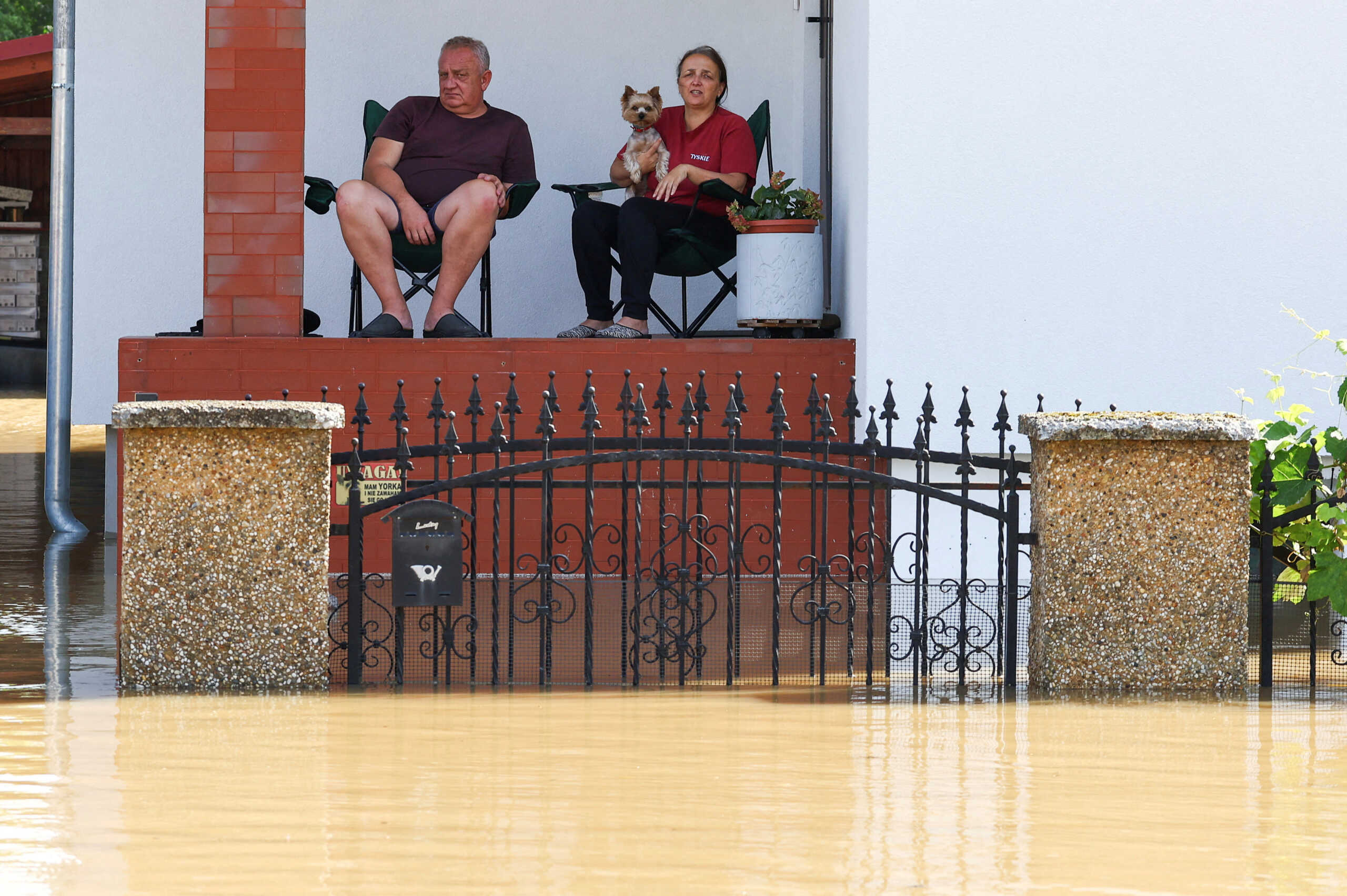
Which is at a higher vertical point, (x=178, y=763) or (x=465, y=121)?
(x=465, y=121)

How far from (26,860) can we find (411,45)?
252 inches

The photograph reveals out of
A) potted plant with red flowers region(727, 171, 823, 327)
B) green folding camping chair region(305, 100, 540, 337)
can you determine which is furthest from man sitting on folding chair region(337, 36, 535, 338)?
potted plant with red flowers region(727, 171, 823, 327)

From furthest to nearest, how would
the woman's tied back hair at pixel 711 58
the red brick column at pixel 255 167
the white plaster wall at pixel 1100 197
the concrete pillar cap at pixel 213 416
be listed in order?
the woman's tied back hair at pixel 711 58 → the red brick column at pixel 255 167 → the white plaster wall at pixel 1100 197 → the concrete pillar cap at pixel 213 416

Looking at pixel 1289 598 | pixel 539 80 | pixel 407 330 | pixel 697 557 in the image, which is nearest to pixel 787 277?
pixel 407 330

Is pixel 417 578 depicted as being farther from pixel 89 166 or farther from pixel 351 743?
pixel 89 166

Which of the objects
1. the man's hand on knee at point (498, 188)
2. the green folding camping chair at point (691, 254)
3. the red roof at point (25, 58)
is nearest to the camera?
the man's hand on knee at point (498, 188)

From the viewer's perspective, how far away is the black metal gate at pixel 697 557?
4422 mm

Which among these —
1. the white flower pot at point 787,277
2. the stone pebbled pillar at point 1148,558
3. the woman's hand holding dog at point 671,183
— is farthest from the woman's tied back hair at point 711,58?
the stone pebbled pillar at point 1148,558

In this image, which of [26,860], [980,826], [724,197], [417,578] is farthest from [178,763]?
[724,197]

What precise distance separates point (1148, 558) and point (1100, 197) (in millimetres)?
2193

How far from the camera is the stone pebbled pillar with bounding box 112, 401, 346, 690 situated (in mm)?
4285

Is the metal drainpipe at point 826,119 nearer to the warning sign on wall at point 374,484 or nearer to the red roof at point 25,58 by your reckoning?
the warning sign on wall at point 374,484

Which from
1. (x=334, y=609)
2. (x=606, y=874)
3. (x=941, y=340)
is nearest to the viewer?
(x=606, y=874)

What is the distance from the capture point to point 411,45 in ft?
28.2
